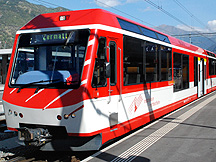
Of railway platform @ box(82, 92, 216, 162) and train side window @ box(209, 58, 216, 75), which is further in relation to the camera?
train side window @ box(209, 58, 216, 75)

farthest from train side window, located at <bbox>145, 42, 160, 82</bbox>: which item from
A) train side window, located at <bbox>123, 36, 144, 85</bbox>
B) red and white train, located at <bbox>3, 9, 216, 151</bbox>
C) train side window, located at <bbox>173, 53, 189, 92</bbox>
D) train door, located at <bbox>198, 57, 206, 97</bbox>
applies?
train door, located at <bbox>198, 57, 206, 97</bbox>

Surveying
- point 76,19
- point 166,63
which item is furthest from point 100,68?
point 166,63

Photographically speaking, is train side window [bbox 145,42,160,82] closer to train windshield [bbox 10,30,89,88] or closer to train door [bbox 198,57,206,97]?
train windshield [bbox 10,30,89,88]

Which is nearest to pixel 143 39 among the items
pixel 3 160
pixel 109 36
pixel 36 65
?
pixel 109 36

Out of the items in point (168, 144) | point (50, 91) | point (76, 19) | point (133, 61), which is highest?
point (76, 19)

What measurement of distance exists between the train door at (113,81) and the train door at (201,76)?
11875 millimetres

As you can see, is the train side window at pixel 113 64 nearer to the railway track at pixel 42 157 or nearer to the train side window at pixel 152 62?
the railway track at pixel 42 157

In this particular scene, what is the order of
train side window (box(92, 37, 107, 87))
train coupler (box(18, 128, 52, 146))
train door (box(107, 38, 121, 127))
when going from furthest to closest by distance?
train door (box(107, 38, 121, 127))
train side window (box(92, 37, 107, 87))
train coupler (box(18, 128, 52, 146))

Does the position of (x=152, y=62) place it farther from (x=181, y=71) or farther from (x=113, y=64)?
(x=181, y=71)

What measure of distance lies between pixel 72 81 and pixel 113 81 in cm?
120

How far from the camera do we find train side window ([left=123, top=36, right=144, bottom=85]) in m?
7.76

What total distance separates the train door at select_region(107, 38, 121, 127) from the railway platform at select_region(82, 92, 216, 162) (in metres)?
0.77

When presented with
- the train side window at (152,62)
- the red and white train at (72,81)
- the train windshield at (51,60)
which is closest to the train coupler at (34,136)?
the red and white train at (72,81)

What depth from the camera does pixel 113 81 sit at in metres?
7.04
